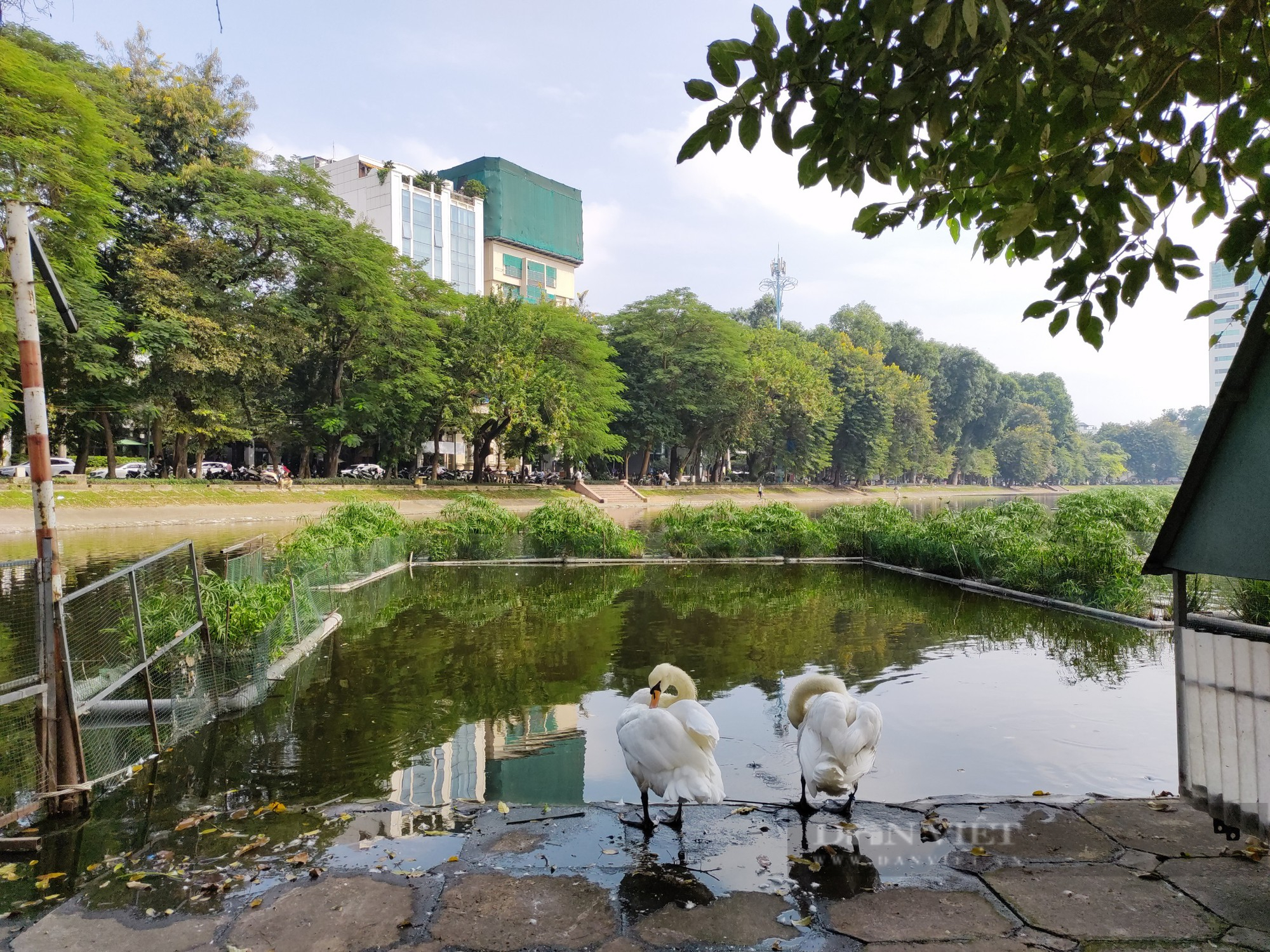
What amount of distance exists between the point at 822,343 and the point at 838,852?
67234 millimetres

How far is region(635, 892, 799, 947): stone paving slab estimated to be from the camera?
3.49m

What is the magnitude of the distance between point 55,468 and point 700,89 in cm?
4087

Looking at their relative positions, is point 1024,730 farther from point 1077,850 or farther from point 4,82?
point 4,82

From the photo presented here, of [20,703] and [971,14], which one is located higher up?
[971,14]

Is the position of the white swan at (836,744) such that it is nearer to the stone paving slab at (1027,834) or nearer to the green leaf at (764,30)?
the stone paving slab at (1027,834)

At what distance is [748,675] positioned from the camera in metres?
8.89

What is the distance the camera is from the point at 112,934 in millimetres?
3547

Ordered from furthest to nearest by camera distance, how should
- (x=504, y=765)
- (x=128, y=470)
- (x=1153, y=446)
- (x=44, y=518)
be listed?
1. (x=1153, y=446)
2. (x=128, y=470)
3. (x=504, y=765)
4. (x=44, y=518)

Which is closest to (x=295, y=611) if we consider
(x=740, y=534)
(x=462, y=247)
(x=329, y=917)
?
(x=329, y=917)

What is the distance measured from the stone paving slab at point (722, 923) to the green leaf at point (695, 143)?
3.26 meters

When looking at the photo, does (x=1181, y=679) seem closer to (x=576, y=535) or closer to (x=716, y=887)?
(x=716, y=887)

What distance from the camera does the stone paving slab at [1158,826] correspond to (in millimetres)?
4219

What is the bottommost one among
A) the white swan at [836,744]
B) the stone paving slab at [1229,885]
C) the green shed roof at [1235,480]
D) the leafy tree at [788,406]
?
the stone paving slab at [1229,885]

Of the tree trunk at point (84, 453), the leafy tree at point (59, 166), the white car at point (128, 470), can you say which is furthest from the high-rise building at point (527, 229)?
the leafy tree at point (59, 166)
